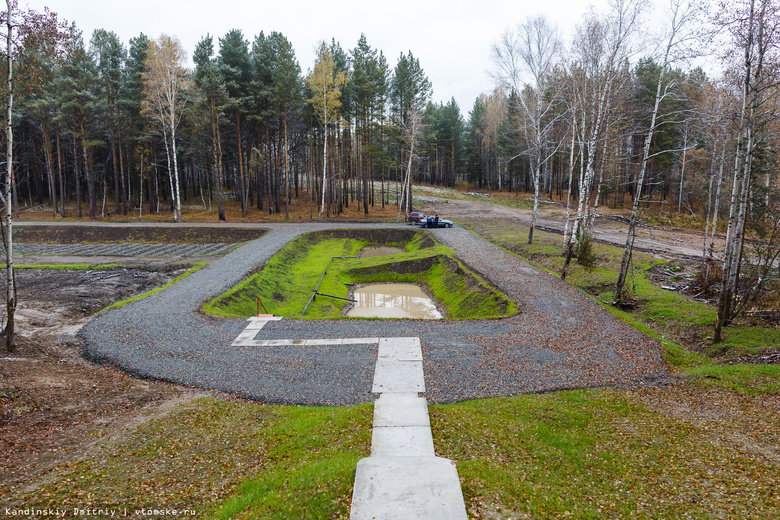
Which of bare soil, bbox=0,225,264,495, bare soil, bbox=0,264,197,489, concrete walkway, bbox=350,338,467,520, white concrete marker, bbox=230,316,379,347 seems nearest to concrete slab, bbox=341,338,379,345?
white concrete marker, bbox=230,316,379,347

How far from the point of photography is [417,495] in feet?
20.2

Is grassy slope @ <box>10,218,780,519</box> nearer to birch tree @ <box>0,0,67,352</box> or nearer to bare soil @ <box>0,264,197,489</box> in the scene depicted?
bare soil @ <box>0,264,197,489</box>

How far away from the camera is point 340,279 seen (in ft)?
86.9

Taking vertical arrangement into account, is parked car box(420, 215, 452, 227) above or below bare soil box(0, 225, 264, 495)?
above

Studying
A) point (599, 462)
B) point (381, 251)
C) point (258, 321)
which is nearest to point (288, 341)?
point (258, 321)

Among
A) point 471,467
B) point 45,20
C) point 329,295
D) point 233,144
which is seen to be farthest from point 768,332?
point 233,144

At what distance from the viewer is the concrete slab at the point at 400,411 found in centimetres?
870

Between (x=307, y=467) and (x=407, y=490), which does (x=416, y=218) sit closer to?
(x=307, y=467)

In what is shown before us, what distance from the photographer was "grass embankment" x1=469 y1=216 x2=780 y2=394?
10656mm

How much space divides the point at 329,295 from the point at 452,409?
13.6 meters

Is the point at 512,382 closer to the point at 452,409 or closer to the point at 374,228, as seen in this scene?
the point at 452,409

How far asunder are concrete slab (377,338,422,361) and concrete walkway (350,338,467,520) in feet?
5.52

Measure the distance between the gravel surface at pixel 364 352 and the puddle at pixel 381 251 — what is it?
16.9 metres

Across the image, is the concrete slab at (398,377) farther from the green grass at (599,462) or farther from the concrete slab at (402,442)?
the concrete slab at (402,442)
